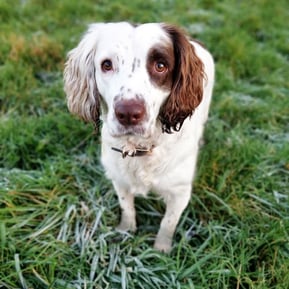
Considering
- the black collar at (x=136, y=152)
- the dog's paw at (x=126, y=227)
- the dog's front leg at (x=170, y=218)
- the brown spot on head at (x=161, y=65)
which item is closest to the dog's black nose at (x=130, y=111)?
the brown spot on head at (x=161, y=65)

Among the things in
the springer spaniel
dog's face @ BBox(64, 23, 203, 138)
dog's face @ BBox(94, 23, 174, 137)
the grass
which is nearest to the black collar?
the springer spaniel

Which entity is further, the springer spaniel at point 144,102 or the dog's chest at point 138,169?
the dog's chest at point 138,169

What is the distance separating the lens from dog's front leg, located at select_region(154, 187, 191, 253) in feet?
8.77

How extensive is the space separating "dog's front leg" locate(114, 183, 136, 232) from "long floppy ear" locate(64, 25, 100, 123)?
0.61 m

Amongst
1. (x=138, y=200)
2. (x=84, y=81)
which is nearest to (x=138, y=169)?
(x=84, y=81)

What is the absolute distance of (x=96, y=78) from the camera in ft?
7.24

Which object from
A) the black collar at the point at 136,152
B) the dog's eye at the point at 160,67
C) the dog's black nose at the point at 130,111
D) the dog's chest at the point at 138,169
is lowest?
the dog's chest at the point at 138,169

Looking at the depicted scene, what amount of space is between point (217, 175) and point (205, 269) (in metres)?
0.76

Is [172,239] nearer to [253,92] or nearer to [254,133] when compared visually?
[254,133]

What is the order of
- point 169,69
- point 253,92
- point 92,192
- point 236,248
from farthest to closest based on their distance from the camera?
1. point 253,92
2. point 92,192
3. point 236,248
4. point 169,69

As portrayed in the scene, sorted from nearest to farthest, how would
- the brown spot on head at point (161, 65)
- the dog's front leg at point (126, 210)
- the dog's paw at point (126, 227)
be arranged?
the brown spot on head at point (161, 65)
the dog's front leg at point (126, 210)
the dog's paw at point (126, 227)

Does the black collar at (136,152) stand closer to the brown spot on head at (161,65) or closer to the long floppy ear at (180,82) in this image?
the long floppy ear at (180,82)

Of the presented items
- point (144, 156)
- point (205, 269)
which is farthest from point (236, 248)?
point (144, 156)

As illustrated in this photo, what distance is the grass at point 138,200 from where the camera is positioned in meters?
2.58
